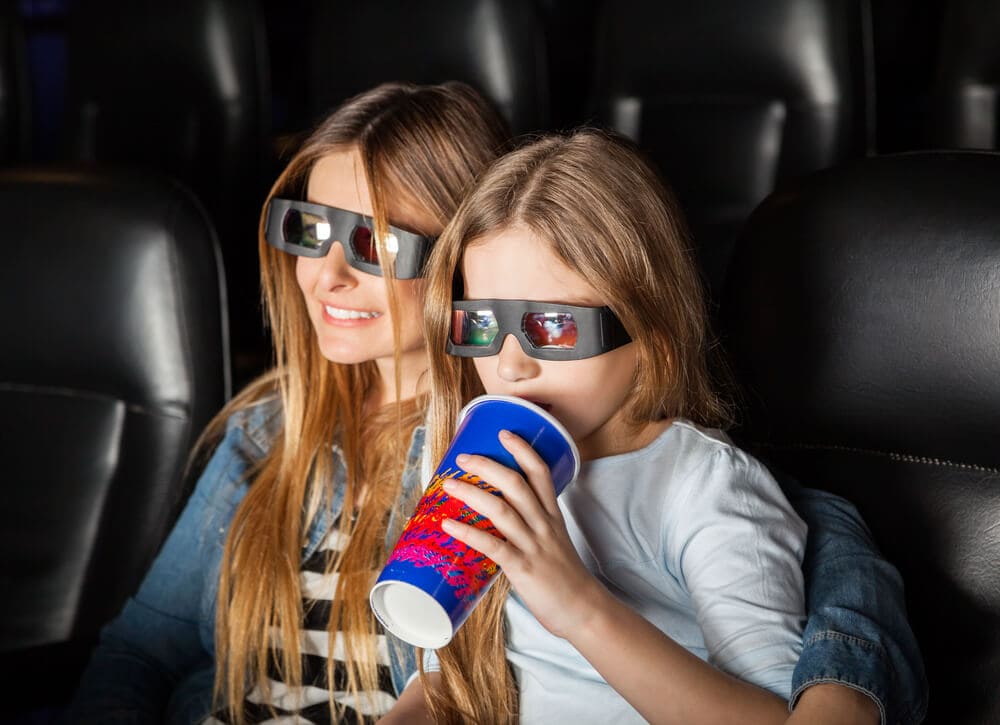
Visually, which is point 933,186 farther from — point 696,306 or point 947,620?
point 947,620

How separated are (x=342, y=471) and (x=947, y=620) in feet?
2.55

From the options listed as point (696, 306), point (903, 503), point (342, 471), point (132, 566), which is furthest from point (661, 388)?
point (132, 566)

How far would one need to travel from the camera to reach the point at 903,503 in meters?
1.27

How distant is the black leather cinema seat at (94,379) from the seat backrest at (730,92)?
46.3 inches

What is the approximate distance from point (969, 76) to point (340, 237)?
1740mm

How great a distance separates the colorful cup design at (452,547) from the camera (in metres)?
0.93

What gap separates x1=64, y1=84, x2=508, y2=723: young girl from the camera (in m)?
1.38

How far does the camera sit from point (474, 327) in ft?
3.74

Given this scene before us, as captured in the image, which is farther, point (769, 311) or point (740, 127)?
point (740, 127)

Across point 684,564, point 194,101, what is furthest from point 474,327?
point 194,101

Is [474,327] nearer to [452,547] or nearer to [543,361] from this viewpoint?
[543,361]

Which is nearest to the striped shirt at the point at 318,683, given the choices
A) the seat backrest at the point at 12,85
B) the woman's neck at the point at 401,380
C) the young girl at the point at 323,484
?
the young girl at the point at 323,484

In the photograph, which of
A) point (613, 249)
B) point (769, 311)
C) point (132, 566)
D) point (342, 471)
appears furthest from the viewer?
point (132, 566)

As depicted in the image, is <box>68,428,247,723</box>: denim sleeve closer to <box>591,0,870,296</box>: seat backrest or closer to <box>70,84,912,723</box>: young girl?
<box>70,84,912,723</box>: young girl
